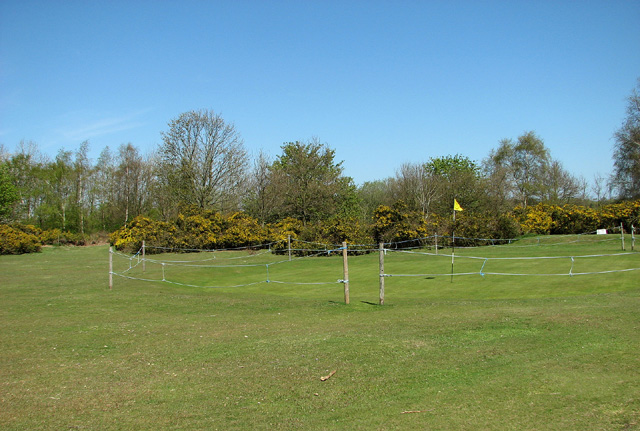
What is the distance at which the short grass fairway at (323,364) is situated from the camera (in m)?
4.91

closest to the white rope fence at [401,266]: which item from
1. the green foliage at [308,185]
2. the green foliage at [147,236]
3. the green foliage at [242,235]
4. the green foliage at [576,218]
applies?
the green foliage at [242,235]

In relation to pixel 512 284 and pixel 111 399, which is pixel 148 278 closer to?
pixel 512 284

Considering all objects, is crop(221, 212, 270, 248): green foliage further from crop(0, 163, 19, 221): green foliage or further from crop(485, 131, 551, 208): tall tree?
crop(485, 131, 551, 208): tall tree

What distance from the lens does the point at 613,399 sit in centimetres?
484

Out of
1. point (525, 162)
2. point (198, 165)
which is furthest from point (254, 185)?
point (525, 162)

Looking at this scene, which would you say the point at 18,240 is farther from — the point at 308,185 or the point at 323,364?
the point at 323,364

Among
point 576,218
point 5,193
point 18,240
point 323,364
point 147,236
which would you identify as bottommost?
point 323,364

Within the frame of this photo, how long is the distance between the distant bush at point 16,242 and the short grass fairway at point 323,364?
3024cm

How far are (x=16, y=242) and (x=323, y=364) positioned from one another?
40869 millimetres

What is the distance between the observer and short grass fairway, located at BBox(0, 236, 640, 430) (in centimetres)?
491

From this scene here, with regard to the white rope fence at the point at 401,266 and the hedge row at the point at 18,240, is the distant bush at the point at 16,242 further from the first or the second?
the white rope fence at the point at 401,266

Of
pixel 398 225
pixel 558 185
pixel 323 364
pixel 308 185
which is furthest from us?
pixel 558 185

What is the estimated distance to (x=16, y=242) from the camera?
39.3 m

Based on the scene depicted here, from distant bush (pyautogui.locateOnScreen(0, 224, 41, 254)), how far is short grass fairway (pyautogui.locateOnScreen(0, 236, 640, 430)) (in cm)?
3024
